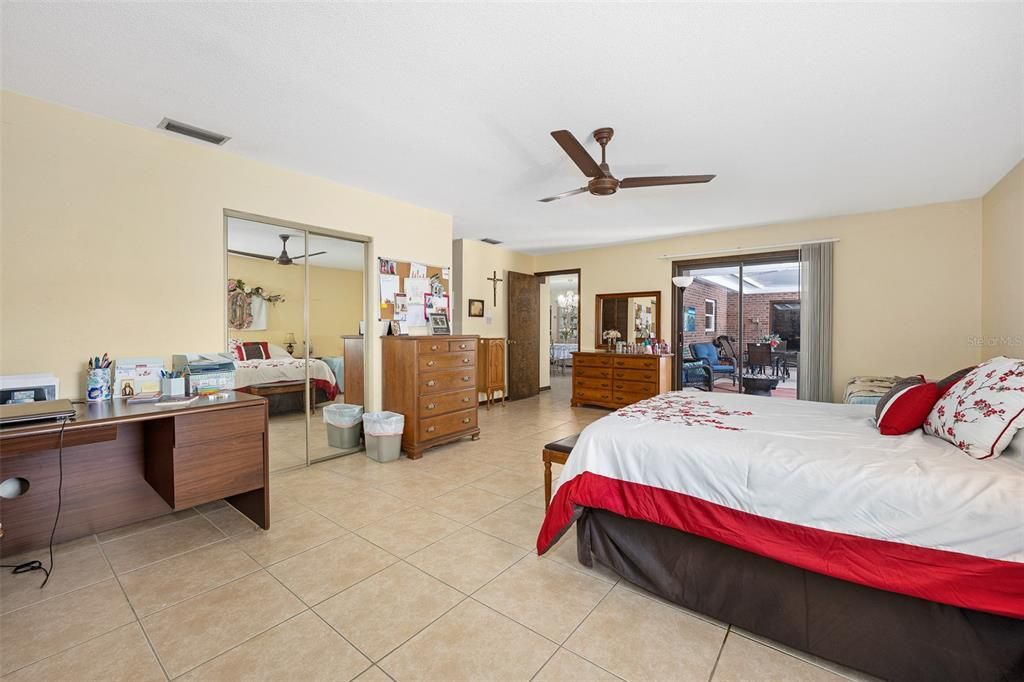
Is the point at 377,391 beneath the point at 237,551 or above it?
above

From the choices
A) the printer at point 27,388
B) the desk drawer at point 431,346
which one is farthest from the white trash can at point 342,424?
the printer at point 27,388

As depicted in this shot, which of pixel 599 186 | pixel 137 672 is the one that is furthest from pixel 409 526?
pixel 599 186

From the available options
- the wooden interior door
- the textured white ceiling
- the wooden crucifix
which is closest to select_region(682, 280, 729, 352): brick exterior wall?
the wooden interior door

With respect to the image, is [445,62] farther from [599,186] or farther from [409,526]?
[409,526]

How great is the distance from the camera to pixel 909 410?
1.97 metres

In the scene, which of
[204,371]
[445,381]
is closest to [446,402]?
[445,381]

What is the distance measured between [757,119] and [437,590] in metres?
3.37

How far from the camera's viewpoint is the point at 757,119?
8.97 ft

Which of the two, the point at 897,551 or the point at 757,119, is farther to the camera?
the point at 757,119

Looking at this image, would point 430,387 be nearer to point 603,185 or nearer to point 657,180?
point 603,185

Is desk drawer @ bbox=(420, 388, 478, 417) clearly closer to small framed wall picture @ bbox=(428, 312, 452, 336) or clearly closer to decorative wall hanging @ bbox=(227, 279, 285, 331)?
small framed wall picture @ bbox=(428, 312, 452, 336)

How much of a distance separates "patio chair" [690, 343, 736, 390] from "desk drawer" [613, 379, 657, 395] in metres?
1.08

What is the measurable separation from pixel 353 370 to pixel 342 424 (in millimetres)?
543

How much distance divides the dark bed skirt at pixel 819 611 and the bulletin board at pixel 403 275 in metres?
3.15
